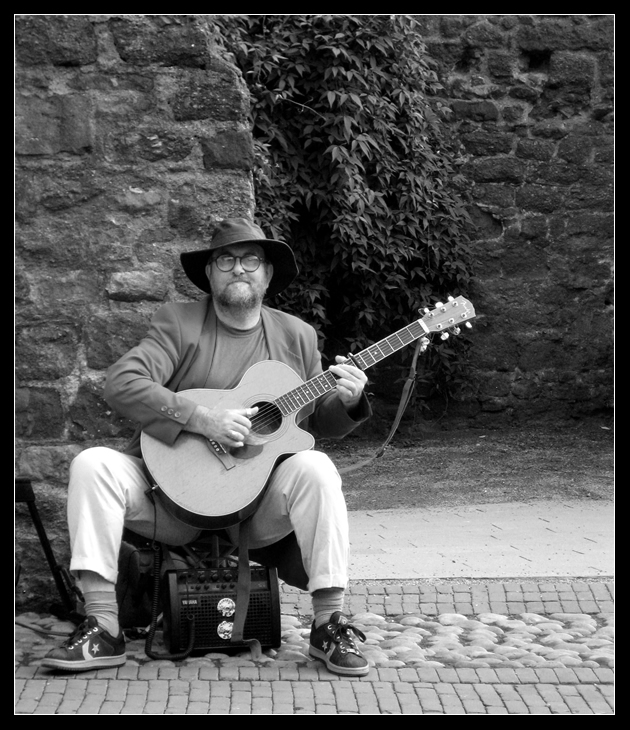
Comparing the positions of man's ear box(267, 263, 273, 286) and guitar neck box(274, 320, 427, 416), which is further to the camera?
man's ear box(267, 263, 273, 286)

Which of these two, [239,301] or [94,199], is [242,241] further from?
[94,199]

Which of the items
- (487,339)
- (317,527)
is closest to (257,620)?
(317,527)

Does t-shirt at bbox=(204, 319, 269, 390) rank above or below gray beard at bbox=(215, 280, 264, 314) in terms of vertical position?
below

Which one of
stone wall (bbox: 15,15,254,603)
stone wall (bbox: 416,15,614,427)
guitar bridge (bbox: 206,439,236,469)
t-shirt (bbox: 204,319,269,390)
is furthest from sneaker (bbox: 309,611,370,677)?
stone wall (bbox: 416,15,614,427)

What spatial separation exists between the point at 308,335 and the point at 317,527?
2.66ft

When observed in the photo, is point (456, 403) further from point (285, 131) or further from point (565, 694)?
point (565, 694)

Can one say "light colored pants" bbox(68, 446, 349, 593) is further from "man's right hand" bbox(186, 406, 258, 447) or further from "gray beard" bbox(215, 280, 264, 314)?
"gray beard" bbox(215, 280, 264, 314)

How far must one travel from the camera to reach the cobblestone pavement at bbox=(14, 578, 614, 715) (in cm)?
330

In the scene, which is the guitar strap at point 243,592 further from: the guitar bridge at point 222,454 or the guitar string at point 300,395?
the guitar string at point 300,395

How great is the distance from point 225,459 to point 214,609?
1.71 feet

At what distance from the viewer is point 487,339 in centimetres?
834

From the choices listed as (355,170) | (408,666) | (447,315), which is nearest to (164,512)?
(408,666)

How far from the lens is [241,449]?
3822 millimetres

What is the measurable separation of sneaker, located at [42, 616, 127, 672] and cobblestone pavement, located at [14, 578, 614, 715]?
0.11 feet
